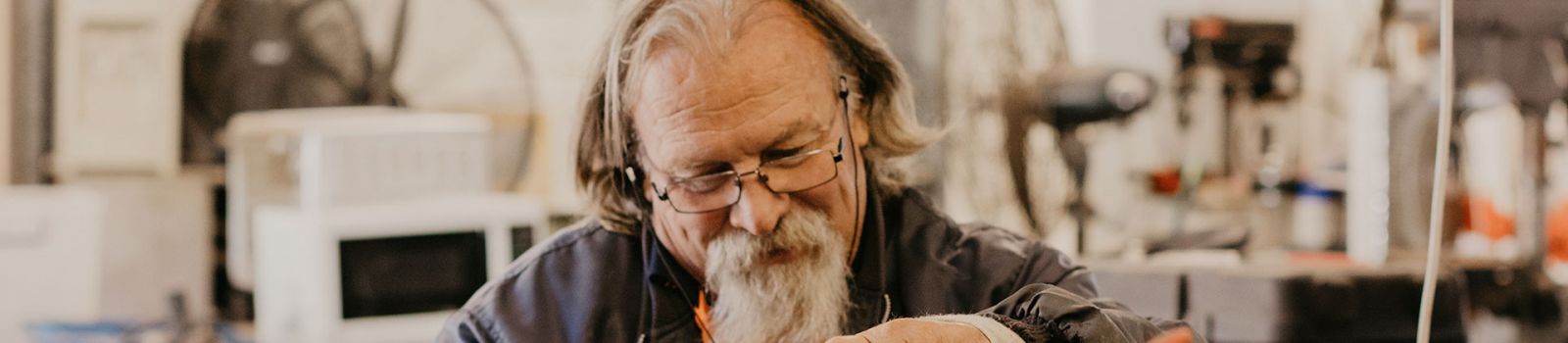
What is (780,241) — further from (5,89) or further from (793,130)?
(5,89)

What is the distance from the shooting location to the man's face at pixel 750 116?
1447 millimetres

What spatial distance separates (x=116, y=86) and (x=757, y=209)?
10.9 feet

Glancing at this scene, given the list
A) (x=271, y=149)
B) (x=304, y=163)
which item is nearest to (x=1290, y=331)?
(x=304, y=163)

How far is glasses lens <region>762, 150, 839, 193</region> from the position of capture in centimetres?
147

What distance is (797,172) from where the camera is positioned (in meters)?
1.48

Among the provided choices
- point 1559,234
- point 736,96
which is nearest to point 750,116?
point 736,96

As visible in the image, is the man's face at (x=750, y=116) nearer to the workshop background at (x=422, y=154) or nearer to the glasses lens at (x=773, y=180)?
the glasses lens at (x=773, y=180)

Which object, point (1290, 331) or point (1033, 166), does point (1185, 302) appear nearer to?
point (1290, 331)

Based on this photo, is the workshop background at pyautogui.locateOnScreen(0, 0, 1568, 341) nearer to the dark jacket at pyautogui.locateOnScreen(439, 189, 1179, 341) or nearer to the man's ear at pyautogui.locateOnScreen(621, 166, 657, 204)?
the dark jacket at pyautogui.locateOnScreen(439, 189, 1179, 341)

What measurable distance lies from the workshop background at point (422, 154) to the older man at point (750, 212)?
29.8 inches

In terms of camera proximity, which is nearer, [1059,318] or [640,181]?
[1059,318]

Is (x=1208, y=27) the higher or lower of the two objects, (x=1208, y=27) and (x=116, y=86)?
the higher

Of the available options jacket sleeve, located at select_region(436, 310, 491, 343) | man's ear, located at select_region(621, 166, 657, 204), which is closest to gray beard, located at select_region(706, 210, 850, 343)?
man's ear, located at select_region(621, 166, 657, 204)

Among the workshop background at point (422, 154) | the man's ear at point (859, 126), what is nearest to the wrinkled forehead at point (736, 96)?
the man's ear at point (859, 126)
